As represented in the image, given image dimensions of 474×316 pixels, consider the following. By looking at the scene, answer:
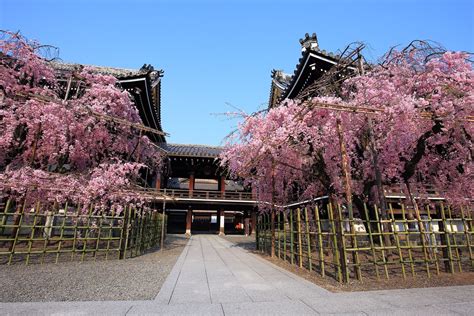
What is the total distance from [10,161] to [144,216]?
6.06 metres

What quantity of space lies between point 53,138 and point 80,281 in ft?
22.8

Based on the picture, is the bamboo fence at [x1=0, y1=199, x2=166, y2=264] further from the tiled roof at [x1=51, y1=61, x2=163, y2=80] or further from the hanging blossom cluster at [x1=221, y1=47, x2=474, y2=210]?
the tiled roof at [x1=51, y1=61, x2=163, y2=80]

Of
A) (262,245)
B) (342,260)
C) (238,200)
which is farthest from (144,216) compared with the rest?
(238,200)

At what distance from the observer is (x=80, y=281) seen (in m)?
5.58

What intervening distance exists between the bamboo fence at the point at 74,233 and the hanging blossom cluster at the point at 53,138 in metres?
0.71

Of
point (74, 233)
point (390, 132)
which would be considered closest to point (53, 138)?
point (74, 233)

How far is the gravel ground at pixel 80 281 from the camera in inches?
176

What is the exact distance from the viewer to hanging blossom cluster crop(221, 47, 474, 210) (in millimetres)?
7316

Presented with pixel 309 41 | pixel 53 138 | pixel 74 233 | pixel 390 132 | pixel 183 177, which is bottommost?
pixel 74 233

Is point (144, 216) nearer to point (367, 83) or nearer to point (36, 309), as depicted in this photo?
point (36, 309)

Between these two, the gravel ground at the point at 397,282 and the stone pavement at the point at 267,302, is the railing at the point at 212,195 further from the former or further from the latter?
the stone pavement at the point at 267,302

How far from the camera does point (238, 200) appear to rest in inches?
985

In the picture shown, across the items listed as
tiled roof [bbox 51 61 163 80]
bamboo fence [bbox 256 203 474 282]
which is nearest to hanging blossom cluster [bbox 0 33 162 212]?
tiled roof [bbox 51 61 163 80]

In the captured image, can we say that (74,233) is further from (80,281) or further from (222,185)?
(222,185)
